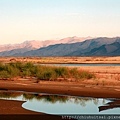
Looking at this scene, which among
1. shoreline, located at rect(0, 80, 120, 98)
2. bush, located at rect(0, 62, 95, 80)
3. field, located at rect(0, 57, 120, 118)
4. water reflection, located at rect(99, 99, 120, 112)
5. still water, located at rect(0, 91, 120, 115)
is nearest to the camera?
still water, located at rect(0, 91, 120, 115)

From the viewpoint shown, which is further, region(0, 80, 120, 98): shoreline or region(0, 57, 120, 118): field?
region(0, 57, 120, 118): field

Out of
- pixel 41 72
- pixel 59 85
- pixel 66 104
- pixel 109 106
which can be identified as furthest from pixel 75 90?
pixel 41 72

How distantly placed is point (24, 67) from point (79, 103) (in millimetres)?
22107

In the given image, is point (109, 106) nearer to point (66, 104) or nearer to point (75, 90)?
point (66, 104)

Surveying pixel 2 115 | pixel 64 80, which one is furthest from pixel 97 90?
pixel 2 115

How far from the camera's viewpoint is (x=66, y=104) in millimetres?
22859

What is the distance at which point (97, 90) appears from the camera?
97.2ft

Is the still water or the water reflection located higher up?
the water reflection

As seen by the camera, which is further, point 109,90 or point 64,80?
point 64,80

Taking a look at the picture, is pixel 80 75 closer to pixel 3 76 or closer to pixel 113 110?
pixel 3 76

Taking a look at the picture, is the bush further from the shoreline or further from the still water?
the still water

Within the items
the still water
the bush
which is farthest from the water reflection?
the bush

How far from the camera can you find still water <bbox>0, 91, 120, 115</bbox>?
1986cm

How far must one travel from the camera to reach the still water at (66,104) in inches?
782
